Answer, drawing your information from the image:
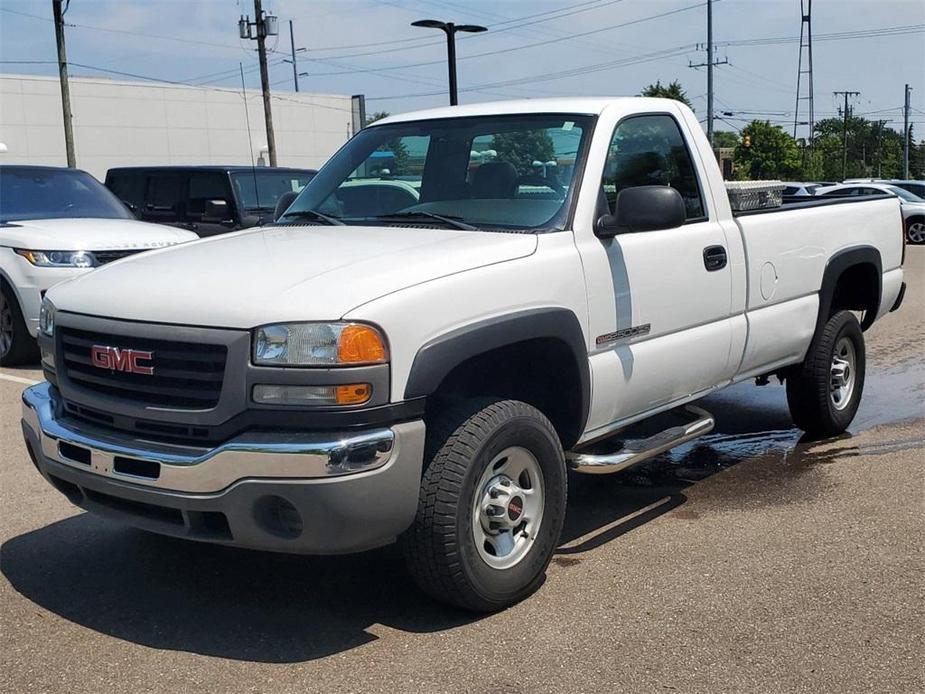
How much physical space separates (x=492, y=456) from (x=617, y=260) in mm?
1175

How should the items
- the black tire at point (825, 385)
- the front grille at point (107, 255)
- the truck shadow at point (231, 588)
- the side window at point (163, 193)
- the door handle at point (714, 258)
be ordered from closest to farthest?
the truck shadow at point (231, 588), the door handle at point (714, 258), the black tire at point (825, 385), the front grille at point (107, 255), the side window at point (163, 193)

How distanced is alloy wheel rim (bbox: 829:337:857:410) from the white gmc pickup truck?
3.87ft

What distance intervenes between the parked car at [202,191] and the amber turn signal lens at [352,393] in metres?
8.74

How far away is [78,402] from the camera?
4070 millimetres

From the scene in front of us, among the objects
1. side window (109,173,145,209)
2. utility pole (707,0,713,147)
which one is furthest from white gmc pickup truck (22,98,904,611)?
utility pole (707,0,713,147)

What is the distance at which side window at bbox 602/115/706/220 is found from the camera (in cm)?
500

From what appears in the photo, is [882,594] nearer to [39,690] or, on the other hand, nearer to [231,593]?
[231,593]

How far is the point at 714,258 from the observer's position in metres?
5.31

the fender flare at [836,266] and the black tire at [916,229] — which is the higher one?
the fender flare at [836,266]

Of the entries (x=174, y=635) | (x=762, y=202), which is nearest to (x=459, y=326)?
(x=174, y=635)

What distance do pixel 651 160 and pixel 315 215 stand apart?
1.63 metres

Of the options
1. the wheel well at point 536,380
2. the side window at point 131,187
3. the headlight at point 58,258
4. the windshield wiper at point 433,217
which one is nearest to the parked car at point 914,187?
the side window at point 131,187

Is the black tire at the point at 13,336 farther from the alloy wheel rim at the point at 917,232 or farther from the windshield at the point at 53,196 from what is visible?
the alloy wheel rim at the point at 917,232

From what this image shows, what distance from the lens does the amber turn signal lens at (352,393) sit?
3.57 metres
